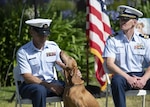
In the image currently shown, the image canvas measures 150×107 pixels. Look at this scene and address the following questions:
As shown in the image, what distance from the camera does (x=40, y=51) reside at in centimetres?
725

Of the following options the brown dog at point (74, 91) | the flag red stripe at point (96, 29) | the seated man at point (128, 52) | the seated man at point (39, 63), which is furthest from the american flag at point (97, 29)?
the brown dog at point (74, 91)

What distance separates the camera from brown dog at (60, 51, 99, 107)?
6547 millimetres

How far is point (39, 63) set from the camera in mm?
7230

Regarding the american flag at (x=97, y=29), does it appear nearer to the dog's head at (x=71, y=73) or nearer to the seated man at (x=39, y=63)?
the seated man at (x=39, y=63)

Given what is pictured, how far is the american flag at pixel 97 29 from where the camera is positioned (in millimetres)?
9273

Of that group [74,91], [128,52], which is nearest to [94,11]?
[128,52]

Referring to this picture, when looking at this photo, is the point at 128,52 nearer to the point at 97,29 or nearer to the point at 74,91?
the point at 74,91

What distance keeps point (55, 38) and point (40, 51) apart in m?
4.13

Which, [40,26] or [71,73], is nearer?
[71,73]

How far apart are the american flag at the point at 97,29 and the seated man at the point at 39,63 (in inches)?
78.2

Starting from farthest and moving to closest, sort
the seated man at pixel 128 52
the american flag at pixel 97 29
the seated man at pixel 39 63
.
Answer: the american flag at pixel 97 29 < the seated man at pixel 128 52 < the seated man at pixel 39 63

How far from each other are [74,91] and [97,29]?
2874mm

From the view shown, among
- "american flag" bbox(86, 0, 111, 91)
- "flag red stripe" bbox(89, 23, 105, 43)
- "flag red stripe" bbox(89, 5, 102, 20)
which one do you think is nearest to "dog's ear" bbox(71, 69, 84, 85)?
"american flag" bbox(86, 0, 111, 91)

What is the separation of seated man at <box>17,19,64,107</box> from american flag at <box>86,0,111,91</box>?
6.51 ft
